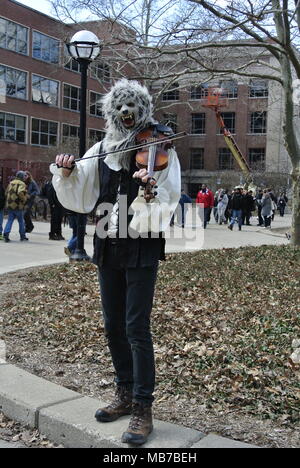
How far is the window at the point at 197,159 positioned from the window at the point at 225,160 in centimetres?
214

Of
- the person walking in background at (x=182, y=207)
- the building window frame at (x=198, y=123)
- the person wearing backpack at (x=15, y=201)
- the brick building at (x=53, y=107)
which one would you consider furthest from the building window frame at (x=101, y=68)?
the building window frame at (x=198, y=123)

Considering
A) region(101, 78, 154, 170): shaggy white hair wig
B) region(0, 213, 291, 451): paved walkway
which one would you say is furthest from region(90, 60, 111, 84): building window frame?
→ region(0, 213, 291, 451): paved walkway

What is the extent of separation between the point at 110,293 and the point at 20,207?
33.7ft

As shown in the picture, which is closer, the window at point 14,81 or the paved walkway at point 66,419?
the paved walkway at point 66,419

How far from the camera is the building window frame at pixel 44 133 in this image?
137 ft

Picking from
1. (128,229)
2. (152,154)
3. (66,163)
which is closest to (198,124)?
(66,163)

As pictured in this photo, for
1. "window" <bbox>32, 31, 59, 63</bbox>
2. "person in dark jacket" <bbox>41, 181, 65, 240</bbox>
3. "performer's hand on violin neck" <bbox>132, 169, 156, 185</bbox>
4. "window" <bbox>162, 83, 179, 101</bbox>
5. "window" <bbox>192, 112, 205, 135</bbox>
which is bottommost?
"person in dark jacket" <bbox>41, 181, 65, 240</bbox>

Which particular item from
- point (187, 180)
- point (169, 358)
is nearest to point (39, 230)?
point (169, 358)

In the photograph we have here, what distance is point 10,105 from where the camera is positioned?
3925 centimetres

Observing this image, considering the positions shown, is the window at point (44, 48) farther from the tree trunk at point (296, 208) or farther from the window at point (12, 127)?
the tree trunk at point (296, 208)

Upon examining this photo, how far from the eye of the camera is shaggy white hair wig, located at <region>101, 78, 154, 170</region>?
327 centimetres

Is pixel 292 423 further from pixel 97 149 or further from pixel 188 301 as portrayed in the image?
pixel 188 301

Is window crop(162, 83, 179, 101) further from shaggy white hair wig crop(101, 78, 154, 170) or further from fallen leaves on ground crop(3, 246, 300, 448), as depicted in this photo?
shaggy white hair wig crop(101, 78, 154, 170)

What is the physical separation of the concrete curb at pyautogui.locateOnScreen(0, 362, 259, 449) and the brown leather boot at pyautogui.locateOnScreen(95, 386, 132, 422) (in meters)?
0.04
